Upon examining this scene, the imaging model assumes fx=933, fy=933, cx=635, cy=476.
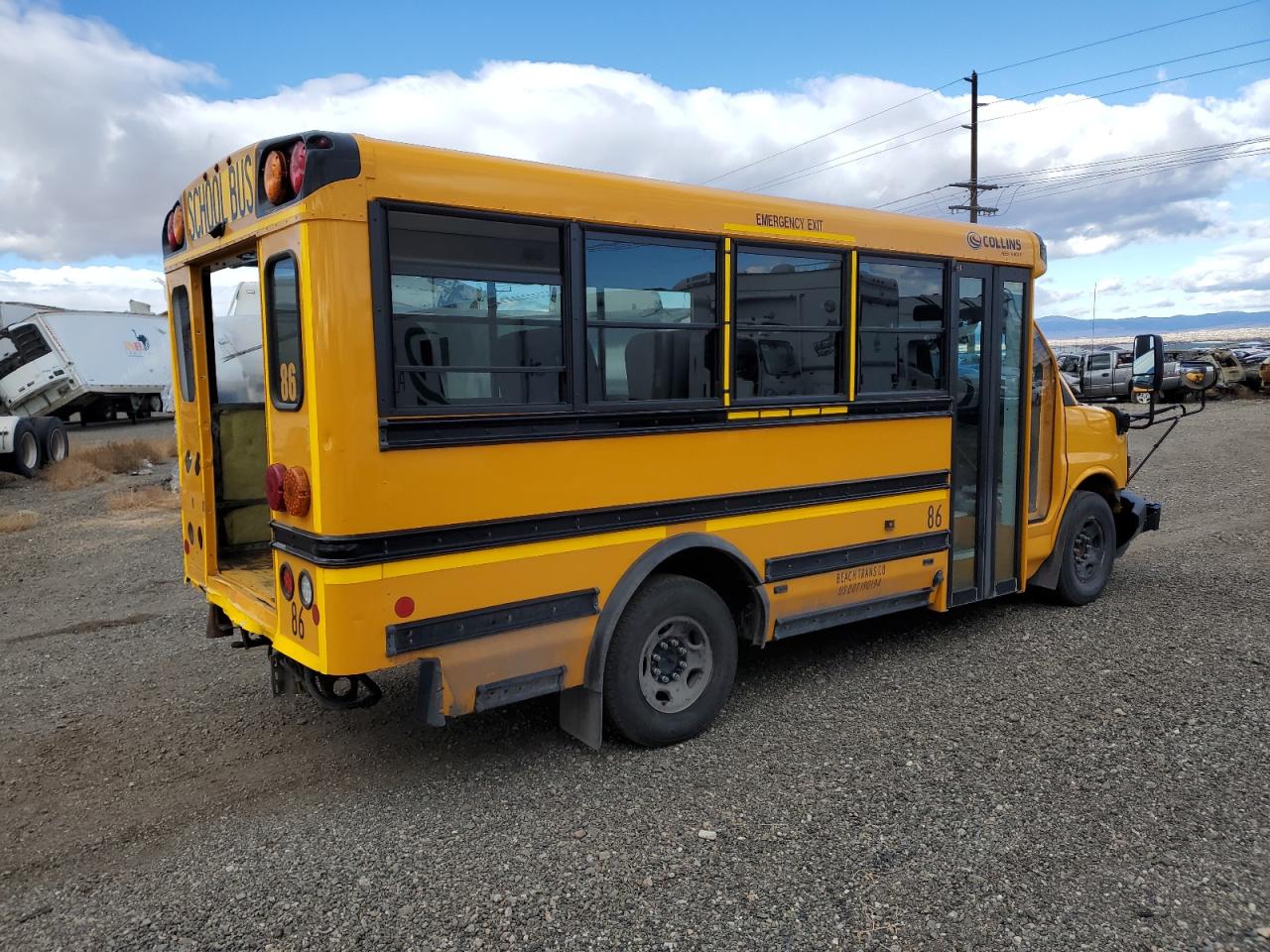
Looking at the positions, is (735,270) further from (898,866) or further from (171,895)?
(171,895)

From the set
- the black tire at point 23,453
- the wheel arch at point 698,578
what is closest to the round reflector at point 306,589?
the wheel arch at point 698,578

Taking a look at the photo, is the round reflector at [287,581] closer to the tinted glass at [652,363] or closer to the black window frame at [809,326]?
the tinted glass at [652,363]

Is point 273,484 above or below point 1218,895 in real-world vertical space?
above

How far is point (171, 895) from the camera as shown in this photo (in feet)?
10.8

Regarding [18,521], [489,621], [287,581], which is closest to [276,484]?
[287,581]

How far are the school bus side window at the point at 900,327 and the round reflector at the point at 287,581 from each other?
10.0ft

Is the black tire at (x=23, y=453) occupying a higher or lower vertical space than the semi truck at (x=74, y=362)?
lower

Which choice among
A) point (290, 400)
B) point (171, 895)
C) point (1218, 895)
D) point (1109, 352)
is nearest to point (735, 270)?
point (290, 400)

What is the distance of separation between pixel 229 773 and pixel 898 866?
2.96 meters

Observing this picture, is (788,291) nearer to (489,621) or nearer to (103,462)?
(489,621)

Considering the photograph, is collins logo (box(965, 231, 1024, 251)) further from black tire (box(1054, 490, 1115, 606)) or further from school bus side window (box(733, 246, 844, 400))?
black tire (box(1054, 490, 1115, 606))

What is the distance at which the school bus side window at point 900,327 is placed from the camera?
507cm

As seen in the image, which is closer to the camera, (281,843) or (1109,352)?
(281,843)

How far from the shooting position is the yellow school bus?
139 inches
